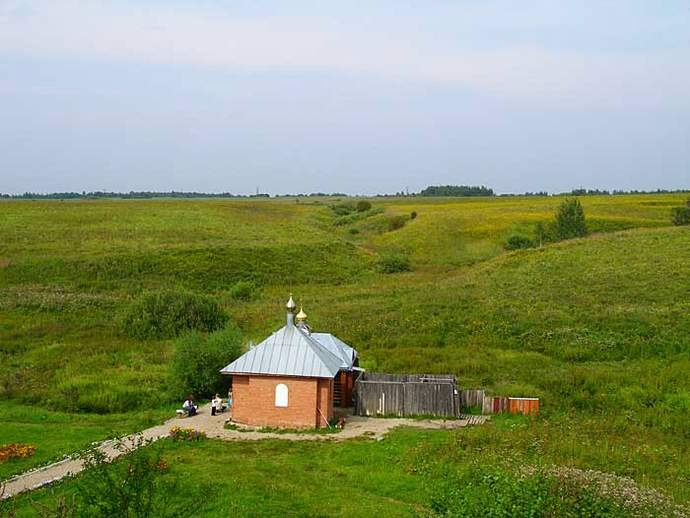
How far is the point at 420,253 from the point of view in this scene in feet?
244

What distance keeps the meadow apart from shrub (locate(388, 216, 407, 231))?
9.63 m

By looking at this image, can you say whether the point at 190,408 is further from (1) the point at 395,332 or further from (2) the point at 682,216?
(2) the point at 682,216

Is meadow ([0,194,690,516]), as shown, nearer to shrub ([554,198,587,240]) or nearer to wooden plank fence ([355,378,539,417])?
wooden plank fence ([355,378,539,417])

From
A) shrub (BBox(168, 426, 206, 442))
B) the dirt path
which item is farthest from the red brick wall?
shrub (BBox(168, 426, 206, 442))

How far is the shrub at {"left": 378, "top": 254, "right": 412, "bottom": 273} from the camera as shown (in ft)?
216

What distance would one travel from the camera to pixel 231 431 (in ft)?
77.0

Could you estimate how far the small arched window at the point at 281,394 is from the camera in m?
24.3

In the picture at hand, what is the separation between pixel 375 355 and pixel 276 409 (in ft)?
34.7

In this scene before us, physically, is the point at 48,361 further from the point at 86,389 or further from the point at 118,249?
the point at 118,249

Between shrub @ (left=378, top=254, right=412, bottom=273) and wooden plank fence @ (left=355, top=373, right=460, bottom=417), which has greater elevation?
shrub @ (left=378, top=254, right=412, bottom=273)

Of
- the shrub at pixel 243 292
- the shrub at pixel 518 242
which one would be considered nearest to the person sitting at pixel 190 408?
the shrub at pixel 243 292

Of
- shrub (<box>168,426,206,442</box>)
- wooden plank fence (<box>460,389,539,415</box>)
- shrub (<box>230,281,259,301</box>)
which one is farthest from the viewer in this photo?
shrub (<box>230,281,259,301</box>)

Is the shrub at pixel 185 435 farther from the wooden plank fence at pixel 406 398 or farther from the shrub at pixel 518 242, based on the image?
the shrub at pixel 518 242

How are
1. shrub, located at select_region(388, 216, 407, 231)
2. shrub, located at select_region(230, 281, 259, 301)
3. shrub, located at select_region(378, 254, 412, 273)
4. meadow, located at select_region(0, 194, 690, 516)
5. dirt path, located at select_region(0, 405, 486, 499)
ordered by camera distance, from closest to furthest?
dirt path, located at select_region(0, 405, 486, 499) < meadow, located at select_region(0, 194, 690, 516) < shrub, located at select_region(230, 281, 259, 301) < shrub, located at select_region(378, 254, 412, 273) < shrub, located at select_region(388, 216, 407, 231)
